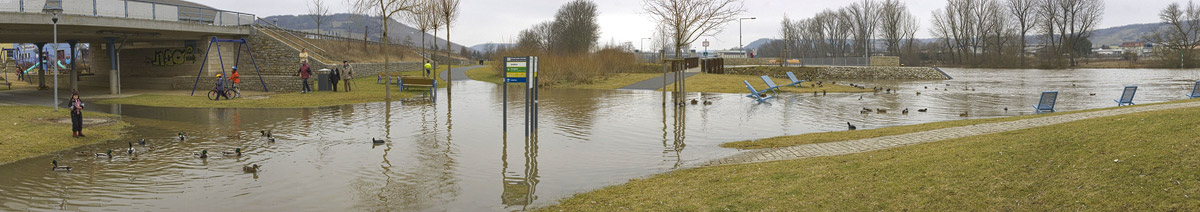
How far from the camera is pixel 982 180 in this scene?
668 cm

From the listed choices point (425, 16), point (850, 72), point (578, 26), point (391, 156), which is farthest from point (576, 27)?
point (391, 156)

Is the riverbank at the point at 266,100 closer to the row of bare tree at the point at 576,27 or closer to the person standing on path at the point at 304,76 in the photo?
the person standing on path at the point at 304,76

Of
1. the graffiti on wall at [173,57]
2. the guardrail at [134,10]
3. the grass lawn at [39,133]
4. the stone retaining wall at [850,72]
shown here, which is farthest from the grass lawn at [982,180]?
the stone retaining wall at [850,72]

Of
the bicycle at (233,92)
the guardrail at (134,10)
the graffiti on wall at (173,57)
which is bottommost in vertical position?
the bicycle at (233,92)

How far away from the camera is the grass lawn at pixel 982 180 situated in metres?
5.78

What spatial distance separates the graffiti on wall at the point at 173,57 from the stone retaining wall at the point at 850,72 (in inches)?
1511

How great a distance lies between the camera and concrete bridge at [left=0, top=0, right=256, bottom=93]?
25.2m

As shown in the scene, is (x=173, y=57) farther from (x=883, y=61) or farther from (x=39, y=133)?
(x=883, y=61)

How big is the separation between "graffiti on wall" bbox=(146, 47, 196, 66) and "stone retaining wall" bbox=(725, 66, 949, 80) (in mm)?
38385

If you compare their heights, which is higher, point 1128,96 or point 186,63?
point 186,63

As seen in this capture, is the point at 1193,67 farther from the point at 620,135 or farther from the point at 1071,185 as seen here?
the point at 1071,185

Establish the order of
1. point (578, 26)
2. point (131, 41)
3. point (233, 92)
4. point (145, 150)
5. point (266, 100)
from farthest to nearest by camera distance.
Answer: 1. point (578, 26)
2. point (131, 41)
3. point (233, 92)
4. point (266, 100)
5. point (145, 150)

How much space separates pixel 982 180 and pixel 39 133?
49.4 feet

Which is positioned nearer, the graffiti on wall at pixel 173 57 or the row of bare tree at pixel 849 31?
the graffiti on wall at pixel 173 57
